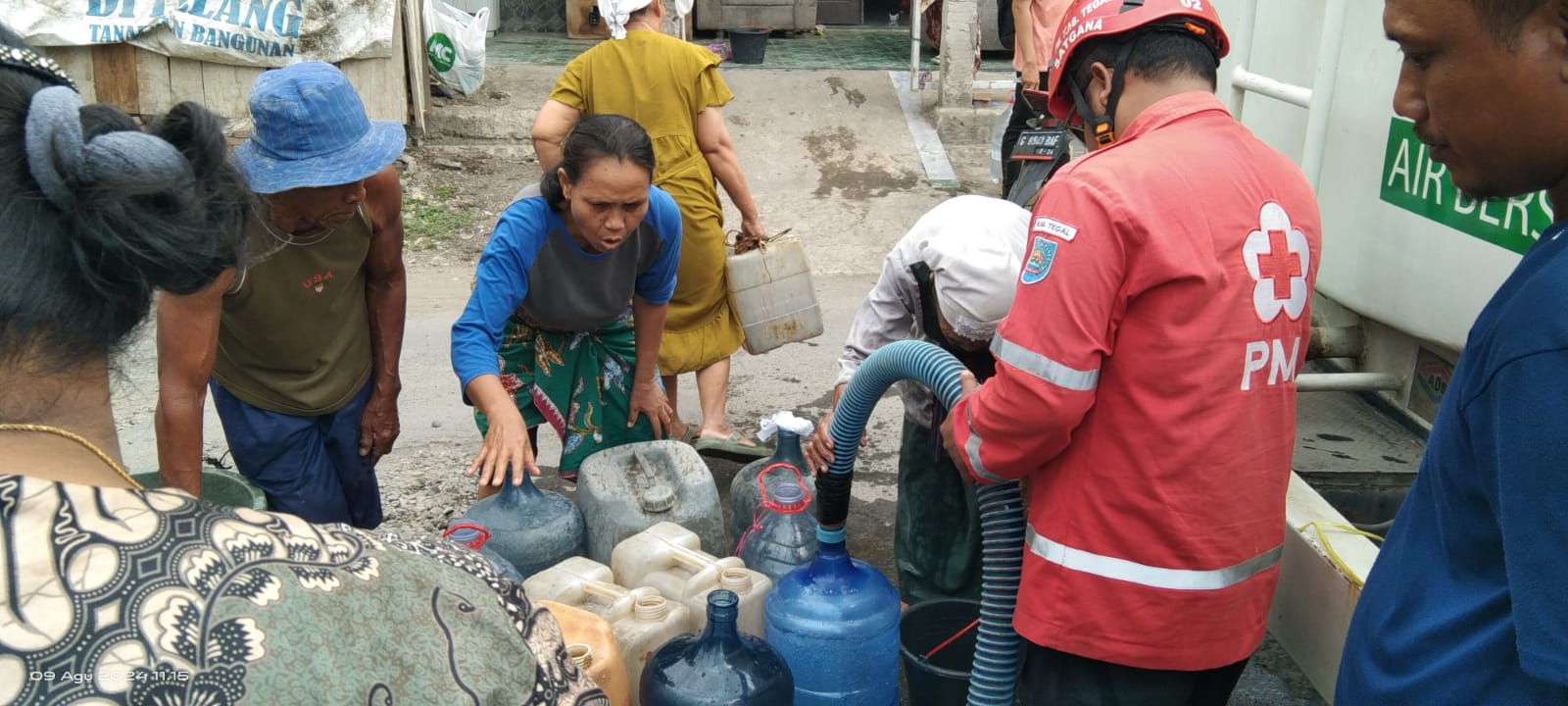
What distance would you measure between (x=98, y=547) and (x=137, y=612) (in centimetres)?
7

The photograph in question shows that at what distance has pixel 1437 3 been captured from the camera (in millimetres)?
1231

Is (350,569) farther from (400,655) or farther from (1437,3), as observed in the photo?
(1437,3)

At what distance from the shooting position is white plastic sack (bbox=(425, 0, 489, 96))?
8570 mm

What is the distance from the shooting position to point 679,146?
4.84 m

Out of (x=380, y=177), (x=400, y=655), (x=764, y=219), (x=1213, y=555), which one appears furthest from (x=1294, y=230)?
(x=764, y=219)

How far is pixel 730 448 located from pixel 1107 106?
7.62ft

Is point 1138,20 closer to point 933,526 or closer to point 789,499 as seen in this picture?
point 789,499

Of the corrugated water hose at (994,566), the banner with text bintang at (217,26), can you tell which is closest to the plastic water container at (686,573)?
the corrugated water hose at (994,566)

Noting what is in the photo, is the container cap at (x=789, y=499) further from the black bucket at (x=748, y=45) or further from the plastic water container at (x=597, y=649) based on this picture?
the black bucket at (x=748, y=45)

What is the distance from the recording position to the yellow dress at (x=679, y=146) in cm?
469

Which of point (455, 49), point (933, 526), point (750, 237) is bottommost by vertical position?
point (933, 526)

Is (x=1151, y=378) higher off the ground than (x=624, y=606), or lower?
higher

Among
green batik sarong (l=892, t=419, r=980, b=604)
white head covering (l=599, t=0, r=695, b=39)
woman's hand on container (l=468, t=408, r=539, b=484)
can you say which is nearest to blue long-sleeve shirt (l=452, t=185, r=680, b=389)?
woman's hand on container (l=468, t=408, r=539, b=484)

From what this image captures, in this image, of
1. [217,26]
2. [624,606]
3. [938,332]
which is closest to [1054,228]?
[938,332]
